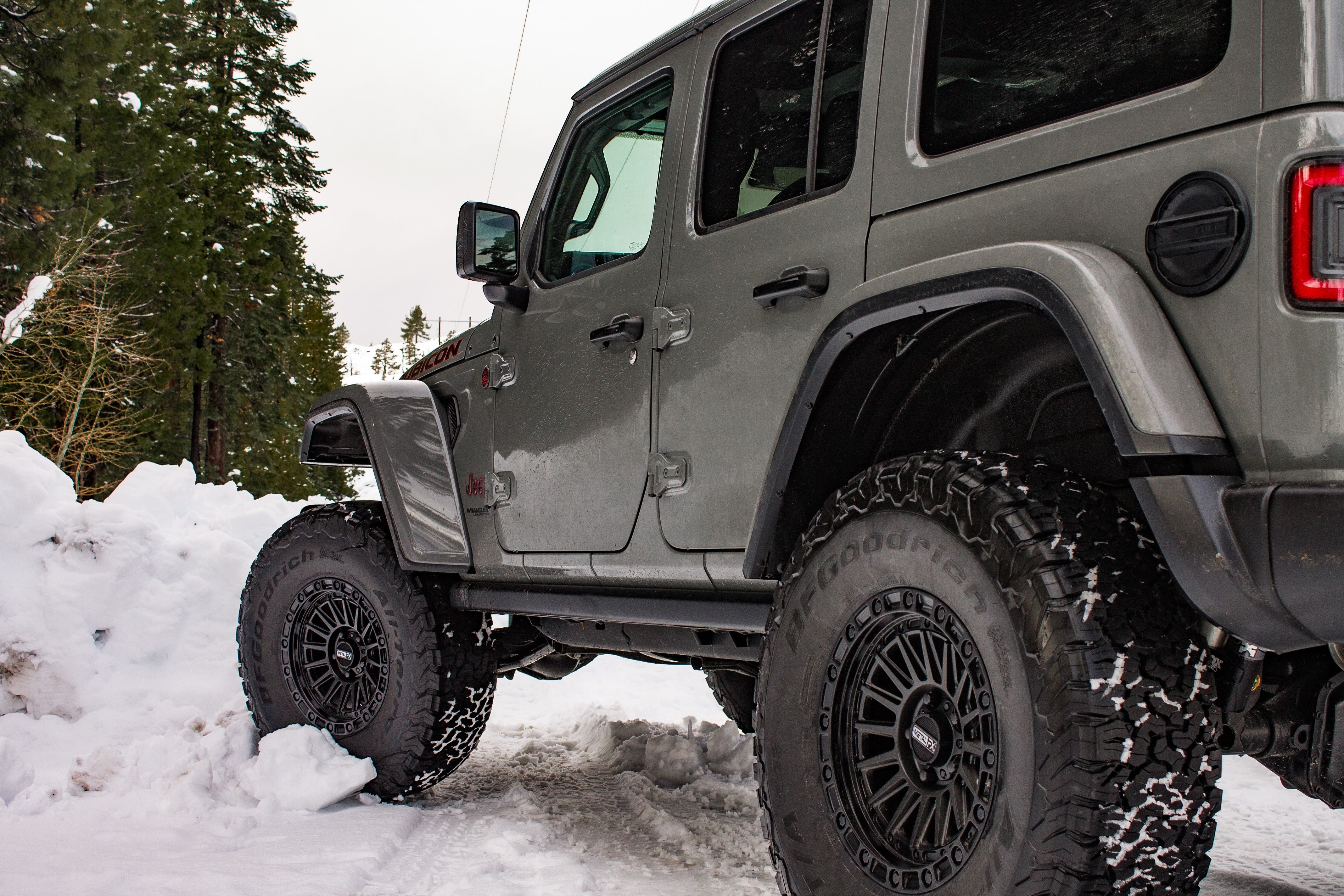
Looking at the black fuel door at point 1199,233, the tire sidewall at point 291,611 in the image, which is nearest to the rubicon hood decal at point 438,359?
the tire sidewall at point 291,611

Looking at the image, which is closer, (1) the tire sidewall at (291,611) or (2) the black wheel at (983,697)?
(2) the black wheel at (983,697)

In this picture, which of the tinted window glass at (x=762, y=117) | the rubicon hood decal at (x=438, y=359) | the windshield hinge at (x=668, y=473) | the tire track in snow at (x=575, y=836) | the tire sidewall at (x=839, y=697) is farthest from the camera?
the rubicon hood decal at (x=438, y=359)

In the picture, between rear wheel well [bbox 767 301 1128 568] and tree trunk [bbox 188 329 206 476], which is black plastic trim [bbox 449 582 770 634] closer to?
rear wheel well [bbox 767 301 1128 568]

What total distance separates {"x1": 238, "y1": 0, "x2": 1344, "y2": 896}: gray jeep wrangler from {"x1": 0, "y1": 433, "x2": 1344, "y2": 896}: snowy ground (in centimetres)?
74

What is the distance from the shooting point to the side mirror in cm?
363

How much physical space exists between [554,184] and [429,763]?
7.09 feet

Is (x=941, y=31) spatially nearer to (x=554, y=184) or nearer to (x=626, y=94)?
(x=626, y=94)

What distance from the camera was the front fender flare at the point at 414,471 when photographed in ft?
12.7

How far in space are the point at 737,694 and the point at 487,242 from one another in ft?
6.99

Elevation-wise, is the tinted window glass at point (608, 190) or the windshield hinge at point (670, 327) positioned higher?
the tinted window glass at point (608, 190)

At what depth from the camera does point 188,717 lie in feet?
15.2

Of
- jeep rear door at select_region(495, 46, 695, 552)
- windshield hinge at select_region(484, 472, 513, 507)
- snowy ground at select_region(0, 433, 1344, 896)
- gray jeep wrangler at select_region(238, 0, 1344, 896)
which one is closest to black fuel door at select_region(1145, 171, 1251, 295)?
gray jeep wrangler at select_region(238, 0, 1344, 896)

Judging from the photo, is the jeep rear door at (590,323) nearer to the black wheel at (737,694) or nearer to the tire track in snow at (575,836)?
the tire track in snow at (575,836)

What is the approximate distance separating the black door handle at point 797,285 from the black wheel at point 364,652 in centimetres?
204
